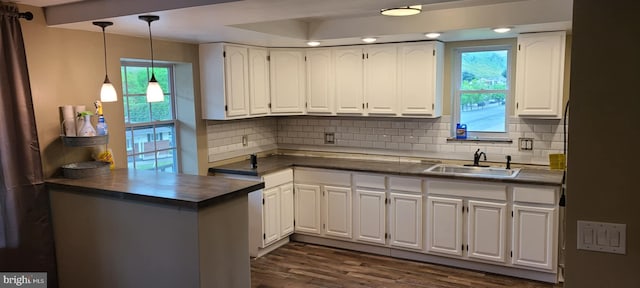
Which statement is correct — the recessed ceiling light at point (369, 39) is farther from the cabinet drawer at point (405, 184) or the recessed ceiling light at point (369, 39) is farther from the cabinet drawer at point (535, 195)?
the cabinet drawer at point (535, 195)

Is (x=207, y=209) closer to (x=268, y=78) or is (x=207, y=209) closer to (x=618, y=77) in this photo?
(x=618, y=77)

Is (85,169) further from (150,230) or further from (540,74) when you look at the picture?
(540,74)

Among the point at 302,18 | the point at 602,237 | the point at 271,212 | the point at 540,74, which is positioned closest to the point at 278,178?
the point at 271,212

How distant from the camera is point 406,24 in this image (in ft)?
13.6

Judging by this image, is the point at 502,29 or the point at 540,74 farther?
the point at 540,74

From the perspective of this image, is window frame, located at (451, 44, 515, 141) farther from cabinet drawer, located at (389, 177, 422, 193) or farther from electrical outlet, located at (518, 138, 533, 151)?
cabinet drawer, located at (389, 177, 422, 193)

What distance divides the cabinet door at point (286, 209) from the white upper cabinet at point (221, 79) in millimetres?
890

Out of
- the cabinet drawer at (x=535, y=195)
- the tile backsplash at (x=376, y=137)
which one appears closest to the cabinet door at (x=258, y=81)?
the tile backsplash at (x=376, y=137)

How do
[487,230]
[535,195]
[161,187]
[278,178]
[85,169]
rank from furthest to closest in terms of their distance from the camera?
[278,178]
[487,230]
[535,195]
[85,169]
[161,187]

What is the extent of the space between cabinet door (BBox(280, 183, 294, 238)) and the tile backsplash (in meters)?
0.71

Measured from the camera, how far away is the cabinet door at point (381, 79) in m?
4.70

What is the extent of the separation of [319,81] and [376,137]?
2.82 ft

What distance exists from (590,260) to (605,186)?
30 cm

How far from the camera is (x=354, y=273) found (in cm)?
429
